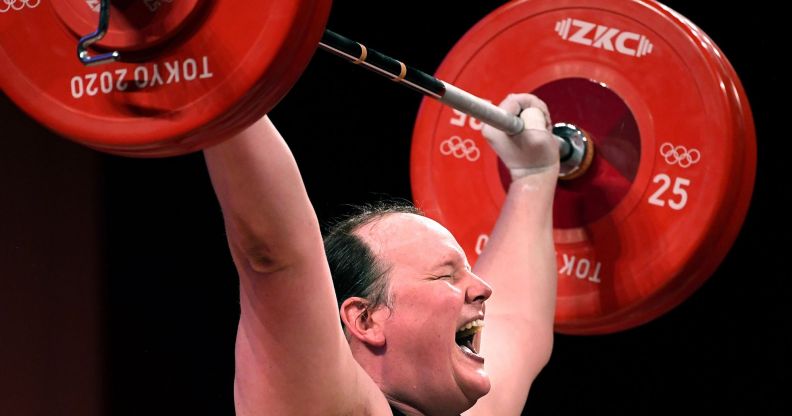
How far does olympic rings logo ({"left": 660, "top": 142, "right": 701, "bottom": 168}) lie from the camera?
266 cm

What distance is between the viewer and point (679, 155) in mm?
2682

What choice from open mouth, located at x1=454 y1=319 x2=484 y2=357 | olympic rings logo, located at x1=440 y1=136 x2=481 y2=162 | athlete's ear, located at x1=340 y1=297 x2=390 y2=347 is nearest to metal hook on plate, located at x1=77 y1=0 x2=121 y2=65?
athlete's ear, located at x1=340 y1=297 x2=390 y2=347

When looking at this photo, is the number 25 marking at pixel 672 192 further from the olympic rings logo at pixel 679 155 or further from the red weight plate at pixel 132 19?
the red weight plate at pixel 132 19

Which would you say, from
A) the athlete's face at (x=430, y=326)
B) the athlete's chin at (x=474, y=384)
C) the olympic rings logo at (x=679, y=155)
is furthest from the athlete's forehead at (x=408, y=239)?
the olympic rings logo at (x=679, y=155)

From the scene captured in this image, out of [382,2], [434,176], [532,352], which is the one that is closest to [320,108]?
[382,2]

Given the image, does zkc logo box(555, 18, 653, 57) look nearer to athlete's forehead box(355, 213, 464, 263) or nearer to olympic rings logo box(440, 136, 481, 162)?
olympic rings logo box(440, 136, 481, 162)

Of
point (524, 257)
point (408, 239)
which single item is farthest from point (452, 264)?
point (524, 257)

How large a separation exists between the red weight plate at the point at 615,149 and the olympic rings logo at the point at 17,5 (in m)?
1.44

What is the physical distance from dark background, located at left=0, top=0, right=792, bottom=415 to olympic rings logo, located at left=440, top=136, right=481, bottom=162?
0.84m

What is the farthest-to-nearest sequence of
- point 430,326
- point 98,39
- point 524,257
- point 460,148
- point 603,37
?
1. point 460,148
2. point 603,37
3. point 524,257
4. point 430,326
5. point 98,39

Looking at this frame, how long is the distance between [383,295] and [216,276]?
1.42 meters

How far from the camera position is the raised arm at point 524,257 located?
256 centimetres

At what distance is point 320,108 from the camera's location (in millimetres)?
3697

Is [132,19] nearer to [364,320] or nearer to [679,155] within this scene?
[364,320]
